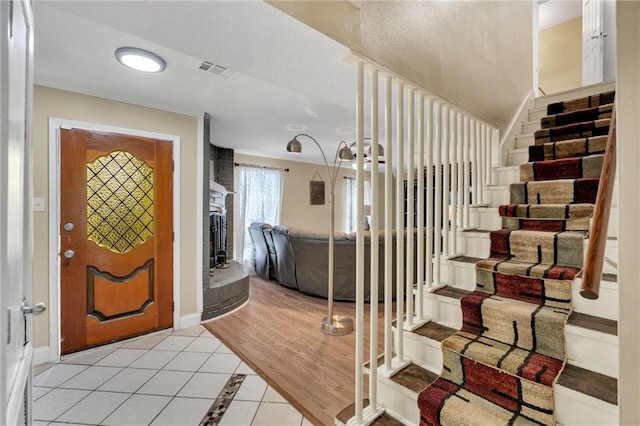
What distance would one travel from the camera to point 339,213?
754 centimetres

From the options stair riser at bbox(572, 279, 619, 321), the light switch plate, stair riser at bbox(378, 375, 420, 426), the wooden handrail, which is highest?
the light switch plate

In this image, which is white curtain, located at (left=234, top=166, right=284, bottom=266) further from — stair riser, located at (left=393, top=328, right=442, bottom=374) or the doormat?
stair riser, located at (left=393, top=328, right=442, bottom=374)

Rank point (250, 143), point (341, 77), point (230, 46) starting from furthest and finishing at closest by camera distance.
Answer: point (250, 143)
point (341, 77)
point (230, 46)

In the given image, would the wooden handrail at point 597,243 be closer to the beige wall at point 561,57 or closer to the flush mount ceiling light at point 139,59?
the flush mount ceiling light at point 139,59

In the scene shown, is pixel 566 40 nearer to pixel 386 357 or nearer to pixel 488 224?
pixel 488 224

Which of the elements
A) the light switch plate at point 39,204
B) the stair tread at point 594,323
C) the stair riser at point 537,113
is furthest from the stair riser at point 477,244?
the light switch plate at point 39,204

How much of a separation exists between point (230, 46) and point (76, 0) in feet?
1.91

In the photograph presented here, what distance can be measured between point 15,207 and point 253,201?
16.4ft

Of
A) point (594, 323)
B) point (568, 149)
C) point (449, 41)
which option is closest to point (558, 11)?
point (568, 149)

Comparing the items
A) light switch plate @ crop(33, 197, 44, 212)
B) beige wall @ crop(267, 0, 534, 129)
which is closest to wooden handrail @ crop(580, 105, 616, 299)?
beige wall @ crop(267, 0, 534, 129)

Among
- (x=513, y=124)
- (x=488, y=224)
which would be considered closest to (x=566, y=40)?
(x=513, y=124)

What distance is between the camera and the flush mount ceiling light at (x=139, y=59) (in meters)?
1.96

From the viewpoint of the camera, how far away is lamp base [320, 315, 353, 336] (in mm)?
2863

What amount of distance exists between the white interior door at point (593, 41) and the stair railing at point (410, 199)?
2.11 m
